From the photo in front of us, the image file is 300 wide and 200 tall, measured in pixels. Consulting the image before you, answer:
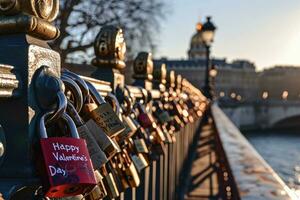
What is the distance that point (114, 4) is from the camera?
16812 millimetres

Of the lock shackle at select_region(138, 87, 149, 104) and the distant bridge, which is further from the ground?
the lock shackle at select_region(138, 87, 149, 104)

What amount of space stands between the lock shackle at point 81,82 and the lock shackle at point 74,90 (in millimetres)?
42

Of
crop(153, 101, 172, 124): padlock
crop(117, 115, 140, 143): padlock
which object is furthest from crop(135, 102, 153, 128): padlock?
crop(153, 101, 172, 124): padlock

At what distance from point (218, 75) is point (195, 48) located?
8.80 metres

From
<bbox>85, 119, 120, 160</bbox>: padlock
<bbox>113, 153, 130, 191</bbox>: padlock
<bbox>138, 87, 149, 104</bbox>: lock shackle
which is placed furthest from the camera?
<bbox>138, 87, 149, 104</bbox>: lock shackle

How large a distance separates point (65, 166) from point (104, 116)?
0.45m

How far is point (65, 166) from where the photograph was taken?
2.56 ft

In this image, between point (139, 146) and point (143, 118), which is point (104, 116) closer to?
point (139, 146)

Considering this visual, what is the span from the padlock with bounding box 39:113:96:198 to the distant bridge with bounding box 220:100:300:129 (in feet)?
171

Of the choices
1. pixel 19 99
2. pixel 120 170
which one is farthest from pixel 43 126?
pixel 120 170

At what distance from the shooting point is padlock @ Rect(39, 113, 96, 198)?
2.49 ft

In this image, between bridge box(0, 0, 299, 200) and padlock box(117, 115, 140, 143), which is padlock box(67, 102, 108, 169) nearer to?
bridge box(0, 0, 299, 200)

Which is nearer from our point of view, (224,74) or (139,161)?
(139,161)

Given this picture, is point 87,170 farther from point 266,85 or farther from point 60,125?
point 266,85
